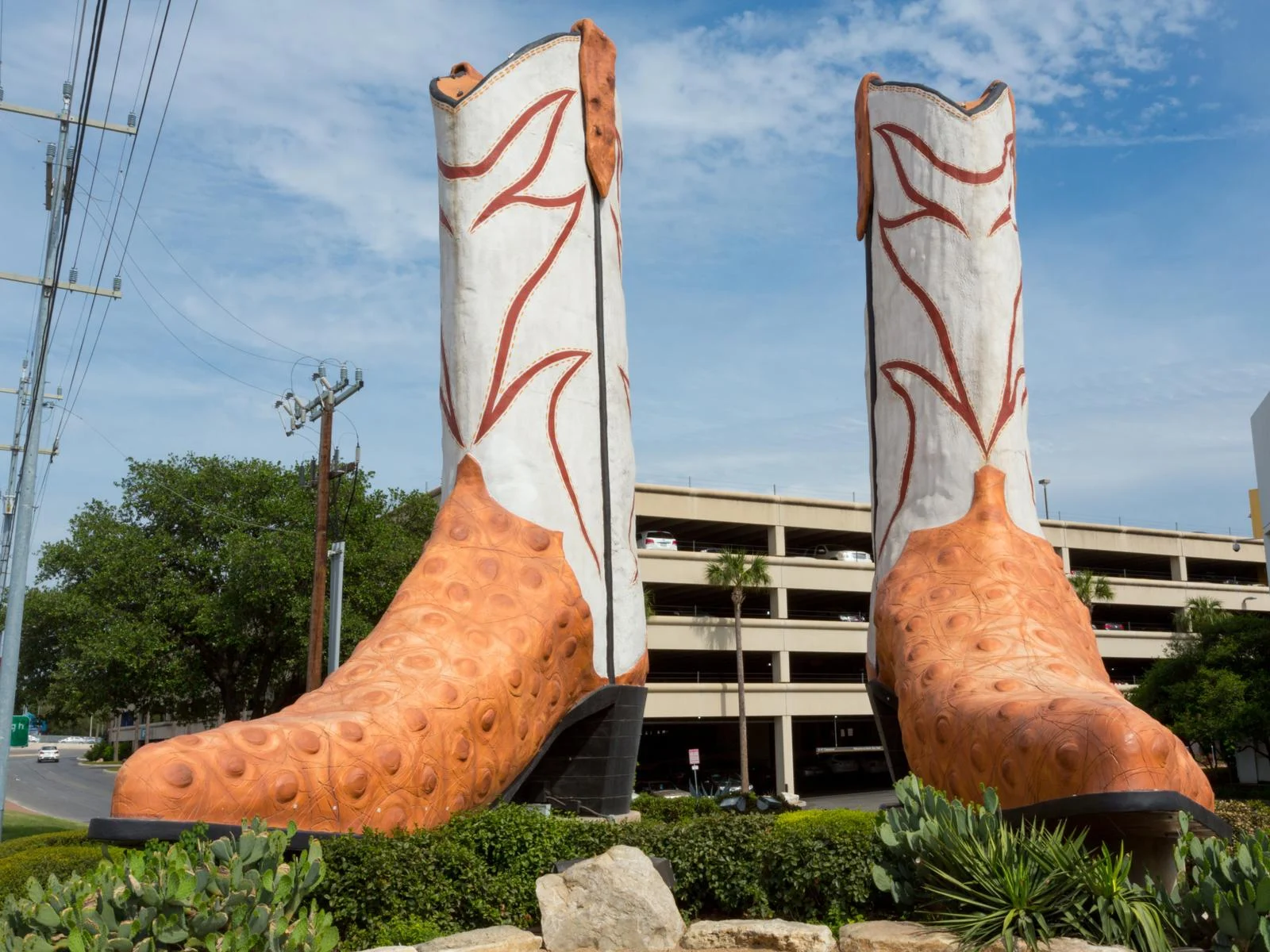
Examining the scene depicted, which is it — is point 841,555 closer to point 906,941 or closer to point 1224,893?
point 906,941

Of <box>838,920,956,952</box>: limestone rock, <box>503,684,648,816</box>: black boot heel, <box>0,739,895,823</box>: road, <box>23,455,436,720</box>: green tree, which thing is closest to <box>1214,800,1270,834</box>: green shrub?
<box>503,684,648,816</box>: black boot heel

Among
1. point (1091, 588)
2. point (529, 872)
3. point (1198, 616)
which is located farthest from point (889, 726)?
point (1091, 588)

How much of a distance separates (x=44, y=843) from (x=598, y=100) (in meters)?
8.23

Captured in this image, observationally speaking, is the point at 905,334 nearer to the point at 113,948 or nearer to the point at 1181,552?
the point at 113,948

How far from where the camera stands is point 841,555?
35.6 meters

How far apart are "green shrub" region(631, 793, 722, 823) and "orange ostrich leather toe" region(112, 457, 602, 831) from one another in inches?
199

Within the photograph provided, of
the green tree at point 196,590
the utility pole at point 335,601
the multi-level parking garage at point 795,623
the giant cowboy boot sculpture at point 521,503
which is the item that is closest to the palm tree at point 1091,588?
the multi-level parking garage at point 795,623

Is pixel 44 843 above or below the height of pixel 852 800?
above

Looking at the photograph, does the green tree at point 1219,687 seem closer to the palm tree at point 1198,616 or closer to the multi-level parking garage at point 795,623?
the palm tree at point 1198,616

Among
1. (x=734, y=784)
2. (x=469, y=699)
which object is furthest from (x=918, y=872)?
(x=734, y=784)

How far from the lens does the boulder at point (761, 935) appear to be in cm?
432

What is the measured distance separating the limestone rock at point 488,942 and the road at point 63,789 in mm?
13570

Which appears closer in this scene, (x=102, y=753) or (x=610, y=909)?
(x=610, y=909)

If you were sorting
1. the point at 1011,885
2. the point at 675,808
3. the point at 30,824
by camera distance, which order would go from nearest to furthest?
1. the point at 1011,885
2. the point at 675,808
3. the point at 30,824
